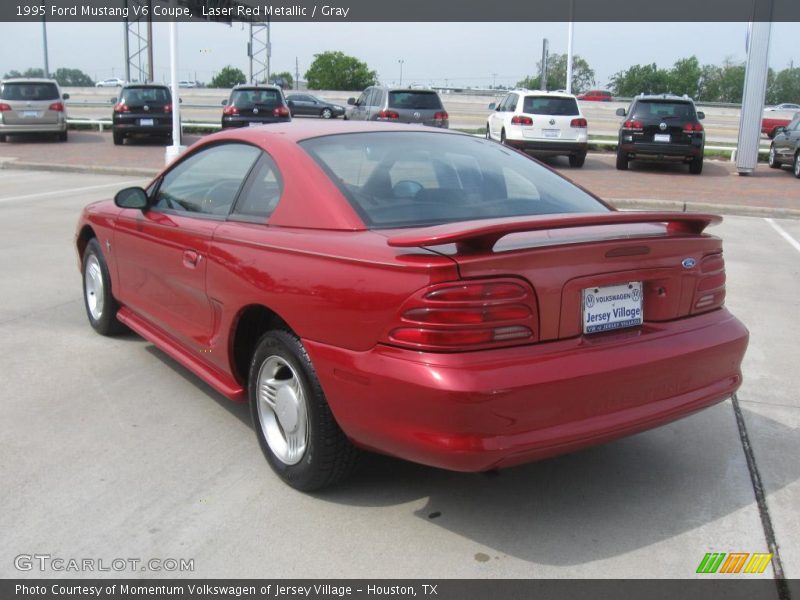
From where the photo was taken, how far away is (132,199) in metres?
4.44

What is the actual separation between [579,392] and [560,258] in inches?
18.8

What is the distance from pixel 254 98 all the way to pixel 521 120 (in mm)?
7535

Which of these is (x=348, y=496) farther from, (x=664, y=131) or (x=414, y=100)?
(x=414, y=100)

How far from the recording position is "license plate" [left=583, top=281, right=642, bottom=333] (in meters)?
2.95

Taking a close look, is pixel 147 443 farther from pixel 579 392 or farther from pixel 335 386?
pixel 579 392

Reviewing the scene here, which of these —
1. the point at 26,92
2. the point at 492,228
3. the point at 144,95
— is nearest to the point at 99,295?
the point at 492,228

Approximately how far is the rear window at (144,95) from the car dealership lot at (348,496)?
18.3m

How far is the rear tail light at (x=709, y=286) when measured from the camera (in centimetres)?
331

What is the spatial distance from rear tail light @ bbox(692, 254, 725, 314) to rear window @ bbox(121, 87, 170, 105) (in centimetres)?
2079

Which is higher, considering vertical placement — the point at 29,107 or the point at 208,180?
the point at 29,107

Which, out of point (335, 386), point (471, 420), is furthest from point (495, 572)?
point (335, 386)

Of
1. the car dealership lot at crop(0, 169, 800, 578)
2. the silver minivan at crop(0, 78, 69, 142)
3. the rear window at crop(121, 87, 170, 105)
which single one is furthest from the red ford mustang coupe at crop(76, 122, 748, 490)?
the silver minivan at crop(0, 78, 69, 142)

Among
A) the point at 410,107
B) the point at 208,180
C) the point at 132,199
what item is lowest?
the point at 132,199
